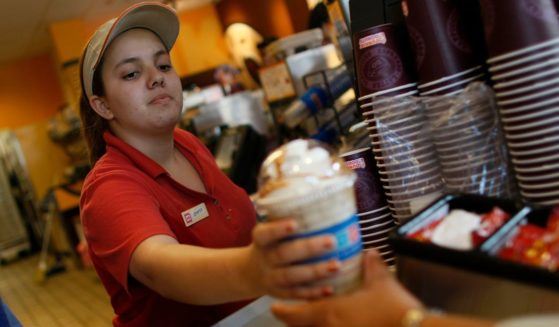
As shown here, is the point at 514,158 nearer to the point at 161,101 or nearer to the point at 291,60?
the point at 161,101

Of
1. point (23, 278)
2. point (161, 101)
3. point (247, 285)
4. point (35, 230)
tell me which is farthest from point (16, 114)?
point (247, 285)

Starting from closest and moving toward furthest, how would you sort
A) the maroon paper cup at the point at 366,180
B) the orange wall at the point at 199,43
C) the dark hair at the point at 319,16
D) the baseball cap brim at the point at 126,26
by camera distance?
1. the maroon paper cup at the point at 366,180
2. the baseball cap brim at the point at 126,26
3. the dark hair at the point at 319,16
4. the orange wall at the point at 199,43

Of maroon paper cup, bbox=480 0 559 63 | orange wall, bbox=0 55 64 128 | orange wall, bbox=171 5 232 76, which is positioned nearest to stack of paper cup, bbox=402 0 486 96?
maroon paper cup, bbox=480 0 559 63

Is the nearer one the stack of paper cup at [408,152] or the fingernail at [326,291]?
the fingernail at [326,291]

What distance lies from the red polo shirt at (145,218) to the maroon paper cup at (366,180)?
441 mm

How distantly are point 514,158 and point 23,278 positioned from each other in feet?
27.4

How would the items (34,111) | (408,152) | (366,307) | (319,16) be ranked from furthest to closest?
(34,111) → (319,16) → (408,152) → (366,307)

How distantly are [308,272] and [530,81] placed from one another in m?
0.57

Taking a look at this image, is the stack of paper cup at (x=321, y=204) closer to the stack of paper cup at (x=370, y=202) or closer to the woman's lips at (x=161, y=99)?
the stack of paper cup at (x=370, y=202)

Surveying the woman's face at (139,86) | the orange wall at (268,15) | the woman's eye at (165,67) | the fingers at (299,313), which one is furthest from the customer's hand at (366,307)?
the orange wall at (268,15)

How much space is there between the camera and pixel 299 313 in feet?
2.39

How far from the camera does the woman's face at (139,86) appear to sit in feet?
4.77

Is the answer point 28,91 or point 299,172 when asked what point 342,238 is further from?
point 28,91

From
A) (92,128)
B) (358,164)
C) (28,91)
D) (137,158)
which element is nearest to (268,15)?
(28,91)
